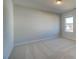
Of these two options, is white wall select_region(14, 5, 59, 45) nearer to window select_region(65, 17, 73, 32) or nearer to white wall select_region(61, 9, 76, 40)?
white wall select_region(61, 9, 76, 40)

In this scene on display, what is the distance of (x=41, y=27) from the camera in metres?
6.88

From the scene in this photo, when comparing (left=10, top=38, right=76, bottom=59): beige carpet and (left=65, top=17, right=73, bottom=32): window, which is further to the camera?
(left=65, top=17, right=73, bottom=32): window

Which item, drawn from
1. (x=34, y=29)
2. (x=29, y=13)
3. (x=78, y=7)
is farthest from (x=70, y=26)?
(x=78, y=7)

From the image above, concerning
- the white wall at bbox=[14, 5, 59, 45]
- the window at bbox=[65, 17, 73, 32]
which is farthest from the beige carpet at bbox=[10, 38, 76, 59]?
the window at bbox=[65, 17, 73, 32]

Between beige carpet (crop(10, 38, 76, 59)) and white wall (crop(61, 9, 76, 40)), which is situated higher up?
white wall (crop(61, 9, 76, 40))

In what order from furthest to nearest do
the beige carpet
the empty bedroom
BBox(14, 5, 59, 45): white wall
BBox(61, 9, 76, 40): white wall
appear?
1. BBox(61, 9, 76, 40): white wall
2. BBox(14, 5, 59, 45): white wall
3. the empty bedroom
4. the beige carpet

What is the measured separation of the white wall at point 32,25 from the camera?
17.0 feet

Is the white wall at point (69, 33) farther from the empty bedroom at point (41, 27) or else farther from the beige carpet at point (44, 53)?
the beige carpet at point (44, 53)

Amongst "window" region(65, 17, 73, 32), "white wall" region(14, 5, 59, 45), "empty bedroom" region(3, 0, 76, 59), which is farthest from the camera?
"window" region(65, 17, 73, 32)

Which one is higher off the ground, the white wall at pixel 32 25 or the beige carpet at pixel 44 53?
the white wall at pixel 32 25

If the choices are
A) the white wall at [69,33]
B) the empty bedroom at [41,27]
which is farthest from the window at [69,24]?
the white wall at [69,33]

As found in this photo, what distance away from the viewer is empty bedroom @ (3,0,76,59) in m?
4.01

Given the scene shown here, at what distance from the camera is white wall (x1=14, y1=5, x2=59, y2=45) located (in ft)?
17.0

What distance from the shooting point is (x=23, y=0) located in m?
4.45
